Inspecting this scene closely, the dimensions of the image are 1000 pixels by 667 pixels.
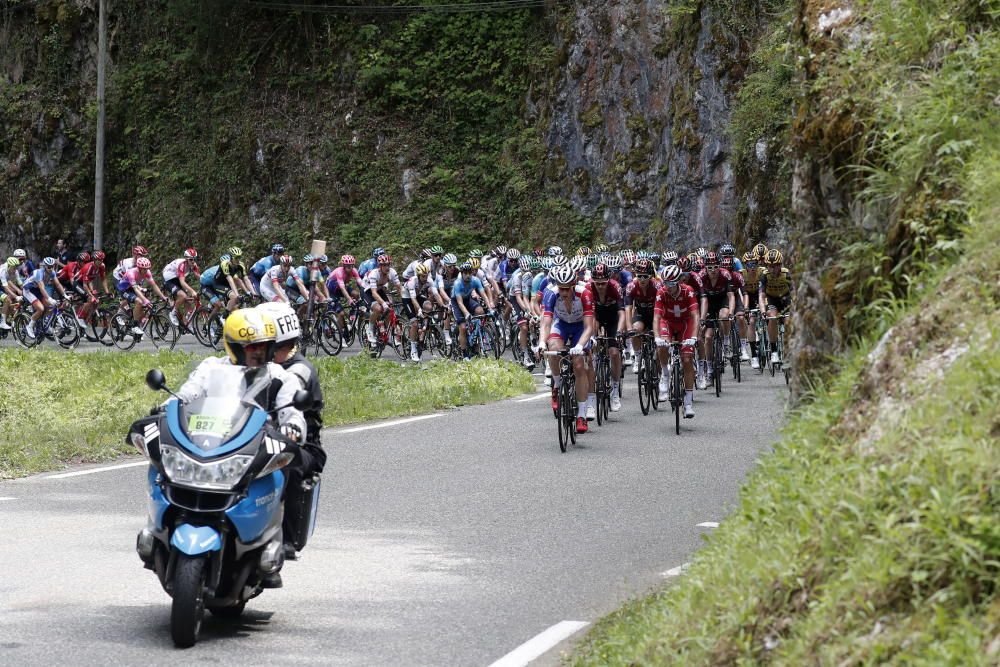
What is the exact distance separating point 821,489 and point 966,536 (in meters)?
1.00

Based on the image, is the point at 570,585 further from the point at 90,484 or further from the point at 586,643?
the point at 90,484

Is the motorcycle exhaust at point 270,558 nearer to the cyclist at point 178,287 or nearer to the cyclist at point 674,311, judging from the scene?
the cyclist at point 674,311

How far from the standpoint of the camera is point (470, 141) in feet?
141

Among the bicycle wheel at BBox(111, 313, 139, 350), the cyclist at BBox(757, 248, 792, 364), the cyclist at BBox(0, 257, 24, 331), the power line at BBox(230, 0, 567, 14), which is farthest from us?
the power line at BBox(230, 0, 567, 14)

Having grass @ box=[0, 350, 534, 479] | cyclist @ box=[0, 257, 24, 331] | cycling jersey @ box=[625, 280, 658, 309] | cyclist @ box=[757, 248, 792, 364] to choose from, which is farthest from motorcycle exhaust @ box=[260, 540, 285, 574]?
cyclist @ box=[0, 257, 24, 331]

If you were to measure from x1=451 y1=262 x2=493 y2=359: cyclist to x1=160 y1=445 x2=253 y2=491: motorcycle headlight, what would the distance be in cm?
1988

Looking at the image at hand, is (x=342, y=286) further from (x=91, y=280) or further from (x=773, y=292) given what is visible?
(x=773, y=292)

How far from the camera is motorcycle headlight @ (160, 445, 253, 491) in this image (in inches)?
246

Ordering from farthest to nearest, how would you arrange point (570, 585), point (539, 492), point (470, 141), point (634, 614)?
point (470, 141)
point (539, 492)
point (570, 585)
point (634, 614)

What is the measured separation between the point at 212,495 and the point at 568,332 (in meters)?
9.14

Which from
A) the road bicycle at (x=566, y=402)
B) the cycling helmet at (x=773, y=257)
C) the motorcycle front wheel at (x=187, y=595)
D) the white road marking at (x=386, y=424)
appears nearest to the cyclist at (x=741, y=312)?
the cycling helmet at (x=773, y=257)

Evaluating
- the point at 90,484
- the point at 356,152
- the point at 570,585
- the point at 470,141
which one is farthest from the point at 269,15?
the point at 570,585

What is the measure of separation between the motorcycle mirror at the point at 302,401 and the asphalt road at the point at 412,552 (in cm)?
116

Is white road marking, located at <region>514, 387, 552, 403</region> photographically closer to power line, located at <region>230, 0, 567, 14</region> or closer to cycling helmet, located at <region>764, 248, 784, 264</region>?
cycling helmet, located at <region>764, 248, 784, 264</region>
